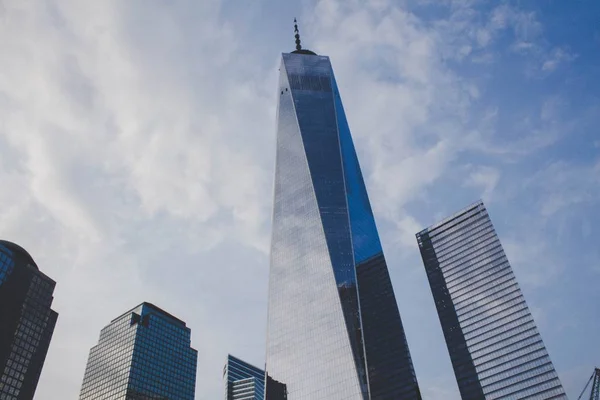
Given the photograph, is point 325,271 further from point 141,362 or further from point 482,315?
point 141,362

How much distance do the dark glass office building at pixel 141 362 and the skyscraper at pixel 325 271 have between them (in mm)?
66572

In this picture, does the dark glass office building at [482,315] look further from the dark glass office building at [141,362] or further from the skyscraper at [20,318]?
the skyscraper at [20,318]

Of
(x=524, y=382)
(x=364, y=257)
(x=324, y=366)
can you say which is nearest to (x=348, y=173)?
(x=364, y=257)

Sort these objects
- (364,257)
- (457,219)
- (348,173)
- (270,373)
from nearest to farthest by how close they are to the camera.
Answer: (270,373) → (364,257) → (348,173) → (457,219)

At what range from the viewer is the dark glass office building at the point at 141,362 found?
176 m

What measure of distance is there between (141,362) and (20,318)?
6558cm

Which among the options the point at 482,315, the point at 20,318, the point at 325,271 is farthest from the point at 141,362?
the point at 482,315

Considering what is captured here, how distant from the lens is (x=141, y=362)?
180 m

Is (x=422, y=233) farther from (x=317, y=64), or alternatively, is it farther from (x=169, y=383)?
(x=169, y=383)

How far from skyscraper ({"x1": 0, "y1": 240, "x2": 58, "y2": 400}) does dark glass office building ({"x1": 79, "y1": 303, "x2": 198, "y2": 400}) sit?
1779 inches

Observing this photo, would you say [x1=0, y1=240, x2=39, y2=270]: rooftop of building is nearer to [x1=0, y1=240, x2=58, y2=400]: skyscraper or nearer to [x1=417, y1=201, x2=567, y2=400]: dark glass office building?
[x1=0, y1=240, x2=58, y2=400]: skyscraper

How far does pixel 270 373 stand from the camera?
433 feet

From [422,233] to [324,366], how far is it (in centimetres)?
8671

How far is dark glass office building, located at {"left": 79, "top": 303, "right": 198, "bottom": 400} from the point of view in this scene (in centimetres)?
17638
